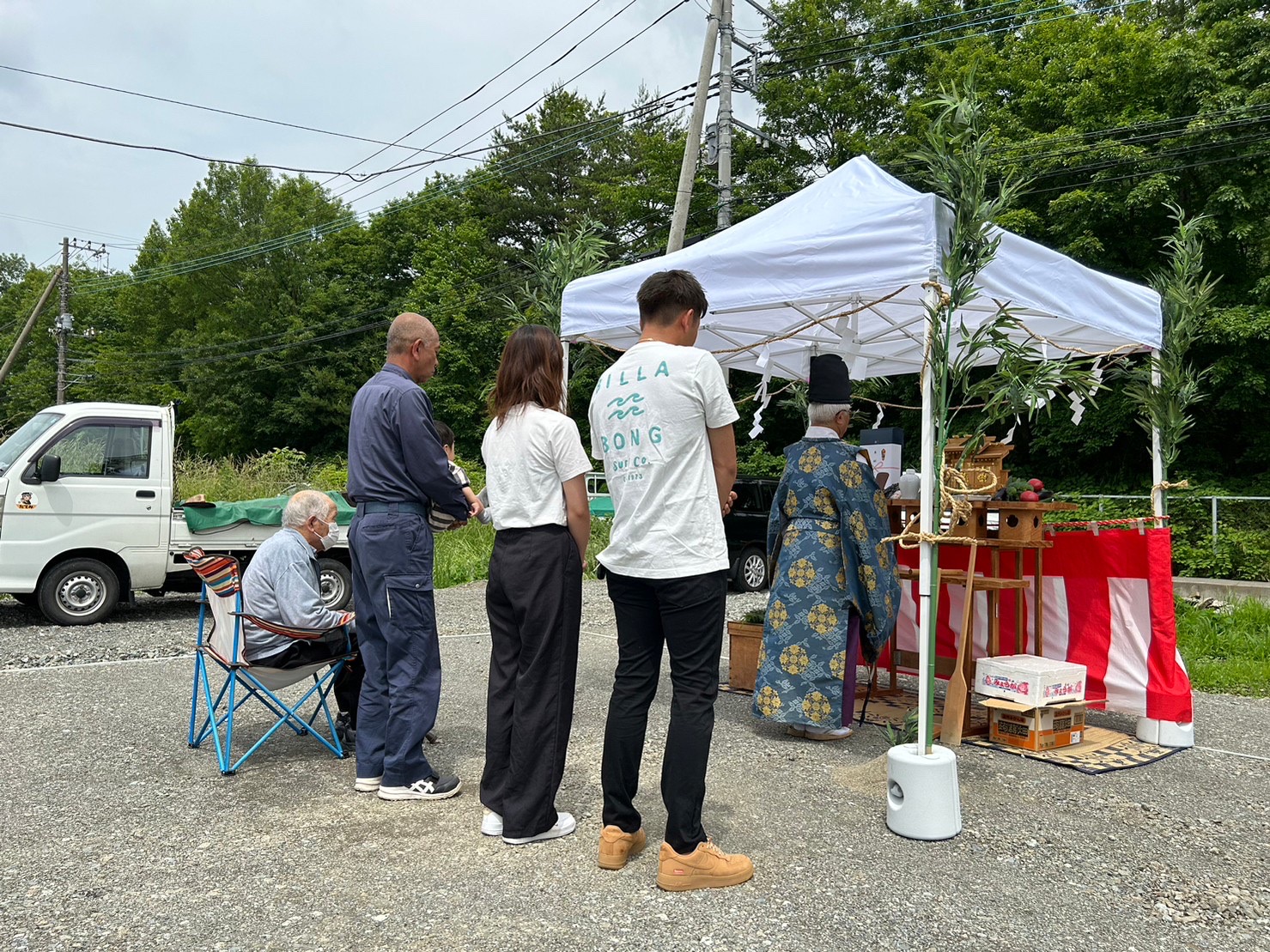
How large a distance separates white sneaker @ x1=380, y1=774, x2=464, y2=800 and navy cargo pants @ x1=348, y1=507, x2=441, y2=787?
0.02m

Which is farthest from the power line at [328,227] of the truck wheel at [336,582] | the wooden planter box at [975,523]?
the wooden planter box at [975,523]

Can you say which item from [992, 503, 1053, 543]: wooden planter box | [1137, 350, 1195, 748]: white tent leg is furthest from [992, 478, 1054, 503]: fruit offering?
[1137, 350, 1195, 748]: white tent leg

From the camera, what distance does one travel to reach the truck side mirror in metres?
8.12

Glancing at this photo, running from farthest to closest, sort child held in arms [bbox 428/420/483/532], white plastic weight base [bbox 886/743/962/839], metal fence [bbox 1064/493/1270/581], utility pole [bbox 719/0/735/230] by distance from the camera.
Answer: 1. utility pole [bbox 719/0/735/230]
2. metal fence [bbox 1064/493/1270/581]
3. child held in arms [bbox 428/420/483/532]
4. white plastic weight base [bbox 886/743/962/839]

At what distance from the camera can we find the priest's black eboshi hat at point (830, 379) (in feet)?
15.9

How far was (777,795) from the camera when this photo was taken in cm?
400

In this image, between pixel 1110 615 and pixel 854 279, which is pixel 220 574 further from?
pixel 1110 615

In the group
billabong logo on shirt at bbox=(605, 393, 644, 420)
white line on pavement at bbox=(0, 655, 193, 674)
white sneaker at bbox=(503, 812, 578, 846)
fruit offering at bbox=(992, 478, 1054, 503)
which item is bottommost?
white line on pavement at bbox=(0, 655, 193, 674)

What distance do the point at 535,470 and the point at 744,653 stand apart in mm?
2905

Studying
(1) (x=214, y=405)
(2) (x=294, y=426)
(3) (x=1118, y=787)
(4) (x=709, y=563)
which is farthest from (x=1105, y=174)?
(1) (x=214, y=405)

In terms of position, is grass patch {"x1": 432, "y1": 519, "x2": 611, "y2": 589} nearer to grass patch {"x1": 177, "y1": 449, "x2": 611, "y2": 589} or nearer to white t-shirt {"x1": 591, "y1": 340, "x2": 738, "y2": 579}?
→ grass patch {"x1": 177, "y1": 449, "x2": 611, "y2": 589}

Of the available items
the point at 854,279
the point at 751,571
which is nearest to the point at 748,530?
the point at 751,571

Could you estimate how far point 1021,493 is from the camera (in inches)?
202

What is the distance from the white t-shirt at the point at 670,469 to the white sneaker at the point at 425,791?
1415 mm
